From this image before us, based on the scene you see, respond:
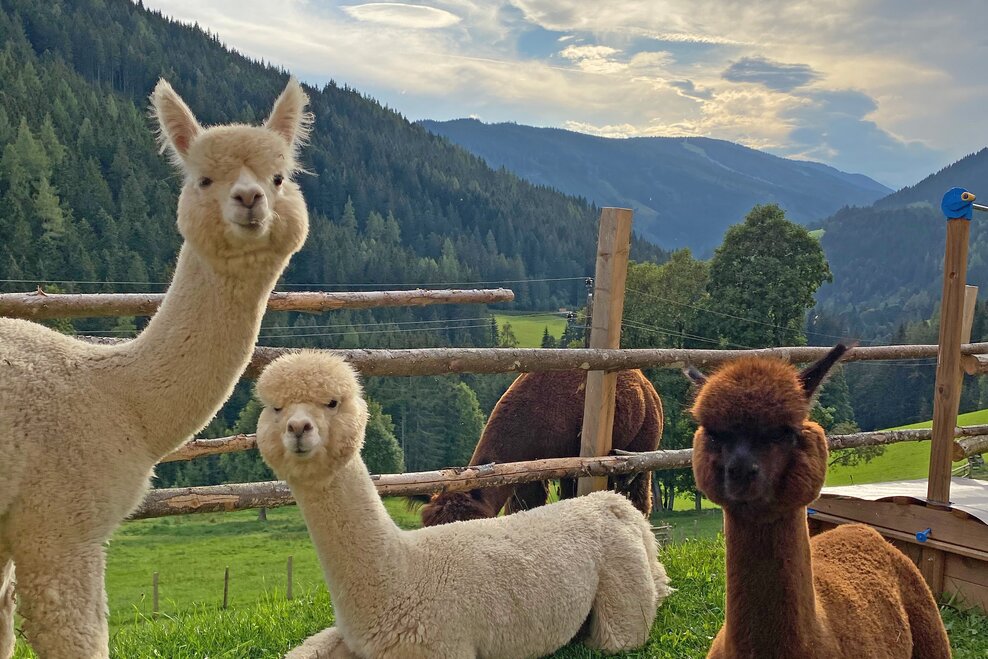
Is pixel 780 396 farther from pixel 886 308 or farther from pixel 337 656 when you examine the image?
pixel 886 308

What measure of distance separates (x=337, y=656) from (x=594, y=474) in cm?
246

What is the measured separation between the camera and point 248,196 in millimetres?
2445

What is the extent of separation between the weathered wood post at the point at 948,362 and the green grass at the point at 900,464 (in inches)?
709

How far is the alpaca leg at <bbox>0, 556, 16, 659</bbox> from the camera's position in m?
2.67

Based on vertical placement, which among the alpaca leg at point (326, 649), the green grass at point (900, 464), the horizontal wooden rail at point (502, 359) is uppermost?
the horizontal wooden rail at point (502, 359)

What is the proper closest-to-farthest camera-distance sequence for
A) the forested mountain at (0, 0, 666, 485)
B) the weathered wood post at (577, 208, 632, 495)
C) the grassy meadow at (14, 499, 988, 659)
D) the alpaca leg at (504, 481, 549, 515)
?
the grassy meadow at (14, 499, 988, 659) < the weathered wood post at (577, 208, 632, 495) < the alpaca leg at (504, 481, 549, 515) < the forested mountain at (0, 0, 666, 485)

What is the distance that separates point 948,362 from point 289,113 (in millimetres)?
4267

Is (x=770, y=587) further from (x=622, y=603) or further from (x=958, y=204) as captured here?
(x=958, y=204)

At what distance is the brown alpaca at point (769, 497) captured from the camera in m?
2.55

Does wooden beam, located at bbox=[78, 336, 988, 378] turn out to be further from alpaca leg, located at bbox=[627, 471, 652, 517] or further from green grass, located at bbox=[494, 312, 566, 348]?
green grass, located at bbox=[494, 312, 566, 348]

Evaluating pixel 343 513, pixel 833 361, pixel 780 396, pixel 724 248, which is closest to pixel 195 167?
pixel 343 513

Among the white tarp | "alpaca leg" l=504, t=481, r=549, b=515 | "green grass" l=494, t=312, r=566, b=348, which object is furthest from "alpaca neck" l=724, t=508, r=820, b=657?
"green grass" l=494, t=312, r=566, b=348

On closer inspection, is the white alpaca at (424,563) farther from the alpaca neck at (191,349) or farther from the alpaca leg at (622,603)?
the alpaca neck at (191,349)

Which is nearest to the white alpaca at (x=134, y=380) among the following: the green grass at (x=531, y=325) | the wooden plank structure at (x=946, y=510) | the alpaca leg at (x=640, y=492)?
the wooden plank structure at (x=946, y=510)
